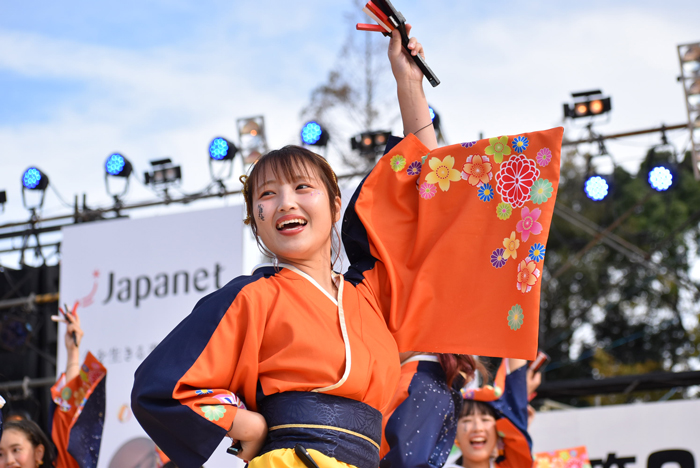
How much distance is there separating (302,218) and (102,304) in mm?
3474

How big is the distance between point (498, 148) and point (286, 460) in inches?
31.0

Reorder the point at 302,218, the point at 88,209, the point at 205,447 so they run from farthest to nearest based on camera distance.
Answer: the point at 88,209 → the point at 302,218 → the point at 205,447

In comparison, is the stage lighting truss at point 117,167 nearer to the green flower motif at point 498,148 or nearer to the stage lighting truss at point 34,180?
the stage lighting truss at point 34,180

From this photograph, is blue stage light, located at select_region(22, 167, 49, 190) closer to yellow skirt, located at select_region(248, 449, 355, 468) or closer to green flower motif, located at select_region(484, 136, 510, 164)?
green flower motif, located at select_region(484, 136, 510, 164)

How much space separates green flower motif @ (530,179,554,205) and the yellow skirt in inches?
26.4

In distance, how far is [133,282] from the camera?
4582 millimetres

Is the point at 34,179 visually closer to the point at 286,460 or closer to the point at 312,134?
the point at 312,134

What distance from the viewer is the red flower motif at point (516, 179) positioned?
1.55m

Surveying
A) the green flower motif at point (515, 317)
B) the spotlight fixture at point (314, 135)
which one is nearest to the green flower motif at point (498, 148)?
the green flower motif at point (515, 317)

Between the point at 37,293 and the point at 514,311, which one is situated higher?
the point at 514,311

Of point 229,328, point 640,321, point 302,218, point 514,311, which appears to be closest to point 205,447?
point 229,328

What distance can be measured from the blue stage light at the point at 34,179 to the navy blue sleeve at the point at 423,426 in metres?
4.08

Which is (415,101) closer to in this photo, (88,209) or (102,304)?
(102,304)

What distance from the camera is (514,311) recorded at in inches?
59.0
